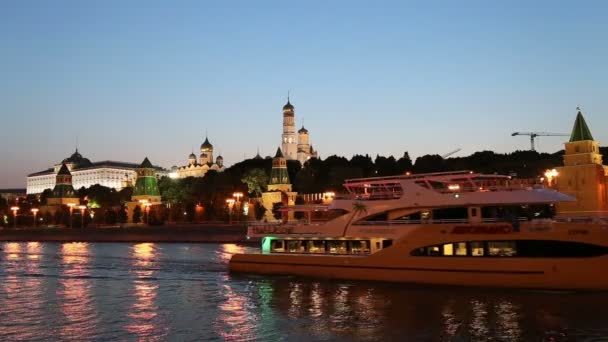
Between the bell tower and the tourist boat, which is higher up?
the bell tower

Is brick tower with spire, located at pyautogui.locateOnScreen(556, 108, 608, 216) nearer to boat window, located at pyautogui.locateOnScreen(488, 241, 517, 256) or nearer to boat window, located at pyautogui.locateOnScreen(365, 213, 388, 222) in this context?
boat window, located at pyautogui.locateOnScreen(365, 213, 388, 222)

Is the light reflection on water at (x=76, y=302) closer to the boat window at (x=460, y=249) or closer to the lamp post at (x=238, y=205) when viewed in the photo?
the boat window at (x=460, y=249)

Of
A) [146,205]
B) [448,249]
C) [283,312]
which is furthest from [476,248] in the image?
[146,205]

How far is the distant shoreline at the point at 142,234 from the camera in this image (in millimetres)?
74750

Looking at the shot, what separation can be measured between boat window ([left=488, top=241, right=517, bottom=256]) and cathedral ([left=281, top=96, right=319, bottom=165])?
16531cm

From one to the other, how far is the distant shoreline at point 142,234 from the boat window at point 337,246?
39334mm

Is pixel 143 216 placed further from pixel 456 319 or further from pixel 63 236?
pixel 456 319

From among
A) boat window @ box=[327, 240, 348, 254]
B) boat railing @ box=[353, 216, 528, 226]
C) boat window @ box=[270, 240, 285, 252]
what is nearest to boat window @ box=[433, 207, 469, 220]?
boat railing @ box=[353, 216, 528, 226]

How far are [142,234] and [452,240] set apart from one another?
68.0 meters

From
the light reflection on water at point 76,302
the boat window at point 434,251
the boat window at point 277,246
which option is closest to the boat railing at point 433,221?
the boat window at point 434,251

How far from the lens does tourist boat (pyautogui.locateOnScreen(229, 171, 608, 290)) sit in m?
23.0

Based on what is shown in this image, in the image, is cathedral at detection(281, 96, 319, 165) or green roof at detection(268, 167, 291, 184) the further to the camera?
cathedral at detection(281, 96, 319, 165)

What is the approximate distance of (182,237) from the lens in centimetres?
7881

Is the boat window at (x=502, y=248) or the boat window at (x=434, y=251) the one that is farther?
the boat window at (x=434, y=251)
